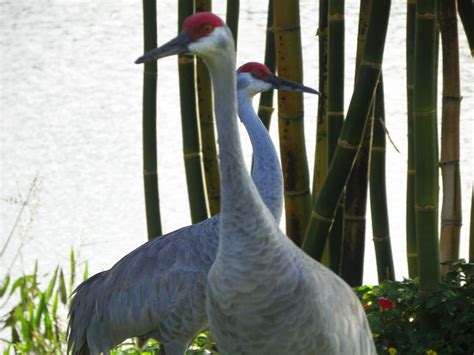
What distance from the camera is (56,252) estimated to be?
5.32 m

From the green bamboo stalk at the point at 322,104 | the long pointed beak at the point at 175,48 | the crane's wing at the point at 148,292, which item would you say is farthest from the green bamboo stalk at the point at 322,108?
the long pointed beak at the point at 175,48

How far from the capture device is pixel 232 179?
226cm

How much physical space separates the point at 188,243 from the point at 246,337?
0.82m

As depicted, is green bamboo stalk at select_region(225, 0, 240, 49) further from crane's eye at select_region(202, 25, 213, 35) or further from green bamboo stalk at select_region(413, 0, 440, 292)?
crane's eye at select_region(202, 25, 213, 35)

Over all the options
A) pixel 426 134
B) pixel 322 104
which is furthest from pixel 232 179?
pixel 322 104

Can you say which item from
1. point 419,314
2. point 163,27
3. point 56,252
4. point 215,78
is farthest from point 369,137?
point 163,27

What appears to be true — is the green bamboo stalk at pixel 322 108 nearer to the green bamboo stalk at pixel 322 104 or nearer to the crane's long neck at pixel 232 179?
the green bamboo stalk at pixel 322 104

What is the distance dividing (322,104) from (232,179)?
1522 millimetres

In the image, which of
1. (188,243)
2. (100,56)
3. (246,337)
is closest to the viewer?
(246,337)

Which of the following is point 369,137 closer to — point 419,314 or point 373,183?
point 373,183

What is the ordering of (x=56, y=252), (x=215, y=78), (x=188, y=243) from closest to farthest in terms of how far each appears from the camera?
1. (x=215, y=78)
2. (x=188, y=243)
3. (x=56, y=252)

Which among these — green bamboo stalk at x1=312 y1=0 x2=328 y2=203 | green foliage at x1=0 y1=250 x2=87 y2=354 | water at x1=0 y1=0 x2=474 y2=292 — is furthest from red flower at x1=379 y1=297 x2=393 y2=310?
water at x1=0 y1=0 x2=474 y2=292

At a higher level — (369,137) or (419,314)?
(369,137)

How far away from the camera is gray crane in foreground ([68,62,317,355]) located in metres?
3.13
